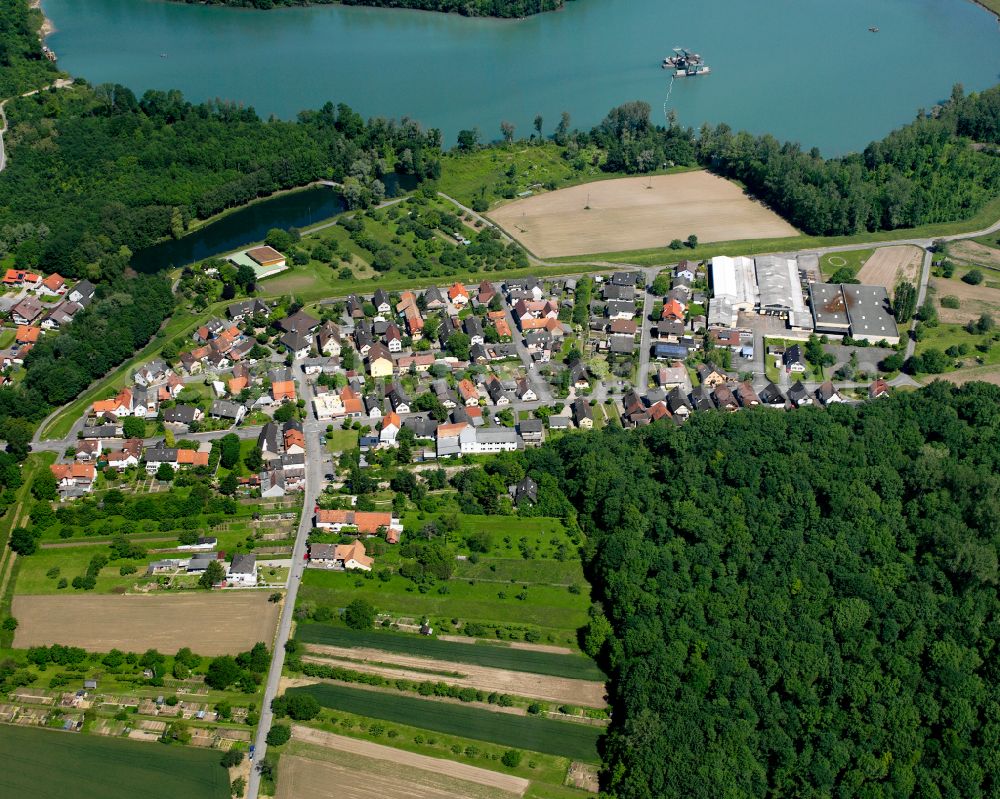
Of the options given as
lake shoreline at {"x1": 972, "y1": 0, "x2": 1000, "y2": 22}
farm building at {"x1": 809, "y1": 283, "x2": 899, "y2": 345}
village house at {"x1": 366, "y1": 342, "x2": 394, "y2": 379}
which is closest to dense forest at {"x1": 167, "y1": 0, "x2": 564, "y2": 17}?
lake shoreline at {"x1": 972, "y1": 0, "x2": 1000, "y2": 22}

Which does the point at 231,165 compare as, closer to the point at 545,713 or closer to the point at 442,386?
the point at 442,386

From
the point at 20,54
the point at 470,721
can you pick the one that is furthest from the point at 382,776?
the point at 20,54

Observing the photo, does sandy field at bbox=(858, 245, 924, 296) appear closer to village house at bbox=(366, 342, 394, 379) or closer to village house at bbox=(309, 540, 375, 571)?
village house at bbox=(366, 342, 394, 379)

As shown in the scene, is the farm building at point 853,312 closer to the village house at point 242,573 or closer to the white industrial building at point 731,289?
the white industrial building at point 731,289

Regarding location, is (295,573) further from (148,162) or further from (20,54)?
(20,54)

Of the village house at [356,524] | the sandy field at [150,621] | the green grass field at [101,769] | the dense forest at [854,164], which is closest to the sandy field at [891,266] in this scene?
the dense forest at [854,164]

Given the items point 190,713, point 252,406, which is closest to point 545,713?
point 190,713
